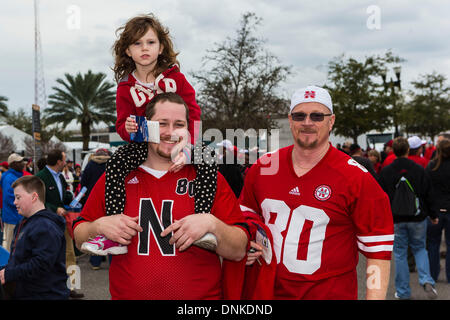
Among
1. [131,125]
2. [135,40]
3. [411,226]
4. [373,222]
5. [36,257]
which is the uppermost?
[135,40]

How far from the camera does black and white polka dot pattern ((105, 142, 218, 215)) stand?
2234 millimetres

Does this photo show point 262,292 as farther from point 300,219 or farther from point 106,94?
point 106,94

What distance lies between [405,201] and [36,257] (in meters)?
4.70

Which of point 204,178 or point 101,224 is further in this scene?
point 204,178

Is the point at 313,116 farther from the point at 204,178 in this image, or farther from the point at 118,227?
the point at 118,227

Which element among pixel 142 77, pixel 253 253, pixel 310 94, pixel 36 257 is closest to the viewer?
pixel 253 253

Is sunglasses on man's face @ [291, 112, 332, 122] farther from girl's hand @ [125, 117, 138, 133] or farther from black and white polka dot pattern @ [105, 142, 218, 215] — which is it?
girl's hand @ [125, 117, 138, 133]

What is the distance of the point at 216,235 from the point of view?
2.09 metres

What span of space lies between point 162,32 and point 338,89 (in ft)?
82.8

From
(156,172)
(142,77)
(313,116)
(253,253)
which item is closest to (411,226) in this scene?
(313,116)

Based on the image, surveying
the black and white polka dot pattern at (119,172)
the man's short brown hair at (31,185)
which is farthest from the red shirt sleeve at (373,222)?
the man's short brown hair at (31,185)

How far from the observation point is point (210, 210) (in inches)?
87.7

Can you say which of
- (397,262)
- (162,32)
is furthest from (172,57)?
(397,262)
